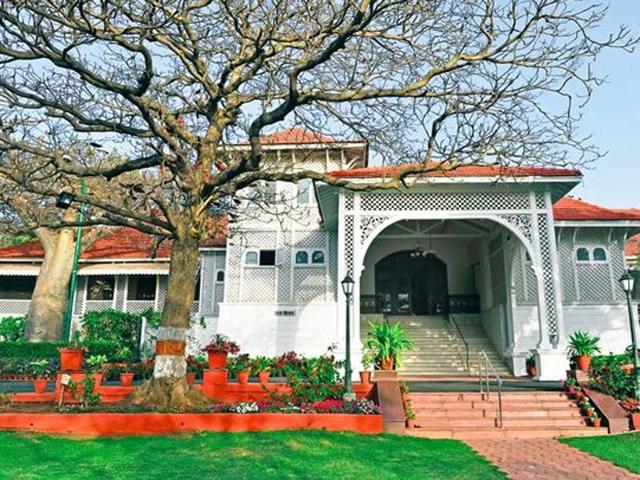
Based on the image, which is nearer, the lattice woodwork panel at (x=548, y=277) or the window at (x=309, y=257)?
the lattice woodwork panel at (x=548, y=277)

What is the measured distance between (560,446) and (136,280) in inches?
669

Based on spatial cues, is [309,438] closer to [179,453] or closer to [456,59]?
[179,453]

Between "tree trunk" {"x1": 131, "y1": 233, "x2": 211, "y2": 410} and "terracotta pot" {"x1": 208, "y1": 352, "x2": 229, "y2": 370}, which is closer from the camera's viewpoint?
"tree trunk" {"x1": 131, "y1": 233, "x2": 211, "y2": 410}

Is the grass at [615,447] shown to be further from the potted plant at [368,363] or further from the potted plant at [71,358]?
the potted plant at [71,358]

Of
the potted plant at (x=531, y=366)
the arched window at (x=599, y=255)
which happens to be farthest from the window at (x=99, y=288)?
the arched window at (x=599, y=255)

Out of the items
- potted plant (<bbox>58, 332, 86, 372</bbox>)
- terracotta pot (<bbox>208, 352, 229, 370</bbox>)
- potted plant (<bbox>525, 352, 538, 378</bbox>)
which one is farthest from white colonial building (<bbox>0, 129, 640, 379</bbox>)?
potted plant (<bbox>58, 332, 86, 372</bbox>)

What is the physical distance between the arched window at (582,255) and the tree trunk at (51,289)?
1800 cm

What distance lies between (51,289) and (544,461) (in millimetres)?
17221

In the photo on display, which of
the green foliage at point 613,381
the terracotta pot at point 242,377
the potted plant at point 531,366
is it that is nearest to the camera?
the green foliage at point 613,381

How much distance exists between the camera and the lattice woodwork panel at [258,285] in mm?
16500

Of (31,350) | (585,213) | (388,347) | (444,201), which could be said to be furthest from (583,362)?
(31,350)

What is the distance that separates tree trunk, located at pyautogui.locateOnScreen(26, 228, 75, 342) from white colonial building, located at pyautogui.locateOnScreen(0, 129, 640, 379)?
1150 mm

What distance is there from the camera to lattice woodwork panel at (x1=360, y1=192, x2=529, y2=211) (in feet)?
40.8

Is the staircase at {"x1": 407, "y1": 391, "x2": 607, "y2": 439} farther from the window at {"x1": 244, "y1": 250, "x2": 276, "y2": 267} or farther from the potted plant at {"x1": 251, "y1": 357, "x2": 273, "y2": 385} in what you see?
the window at {"x1": 244, "y1": 250, "x2": 276, "y2": 267}
